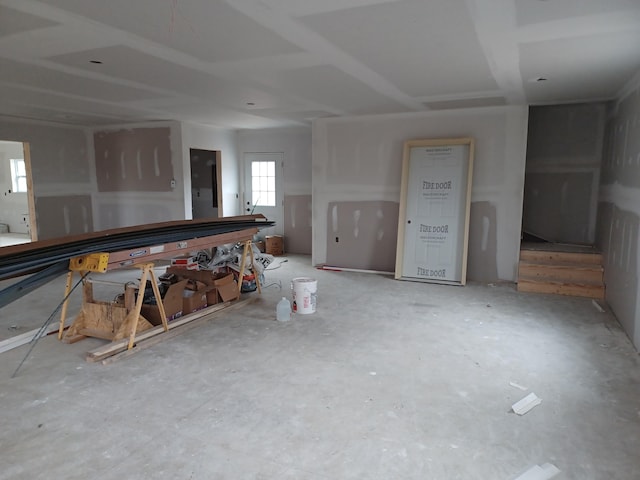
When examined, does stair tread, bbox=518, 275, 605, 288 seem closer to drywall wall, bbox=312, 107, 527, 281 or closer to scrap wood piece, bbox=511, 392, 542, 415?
drywall wall, bbox=312, 107, 527, 281

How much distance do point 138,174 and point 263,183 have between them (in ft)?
7.82

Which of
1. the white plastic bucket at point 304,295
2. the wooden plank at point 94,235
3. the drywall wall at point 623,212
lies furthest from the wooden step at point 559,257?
the wooden plank at point 94,235

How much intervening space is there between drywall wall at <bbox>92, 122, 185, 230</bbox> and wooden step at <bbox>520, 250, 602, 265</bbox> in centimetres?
563

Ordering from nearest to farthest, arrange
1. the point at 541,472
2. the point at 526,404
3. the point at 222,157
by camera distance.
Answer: the point at 541,472
the point at 526,404
the point at 222,157

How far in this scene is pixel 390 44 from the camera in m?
3.03

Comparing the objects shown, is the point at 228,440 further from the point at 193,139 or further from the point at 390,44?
the point at 193,139

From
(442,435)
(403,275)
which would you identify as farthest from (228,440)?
(403,275)

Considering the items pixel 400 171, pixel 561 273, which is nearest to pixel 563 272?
pixel 561 273

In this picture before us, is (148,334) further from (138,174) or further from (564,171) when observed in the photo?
(564,171)

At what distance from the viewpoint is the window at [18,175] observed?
34.9 feet

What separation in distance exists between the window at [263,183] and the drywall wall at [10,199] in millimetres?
6180

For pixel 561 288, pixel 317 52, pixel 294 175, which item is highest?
pixel 317 52

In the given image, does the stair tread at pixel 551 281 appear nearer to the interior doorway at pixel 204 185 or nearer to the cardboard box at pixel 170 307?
the cardboard box at pixel 170 307

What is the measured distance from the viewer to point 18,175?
35.2ft
